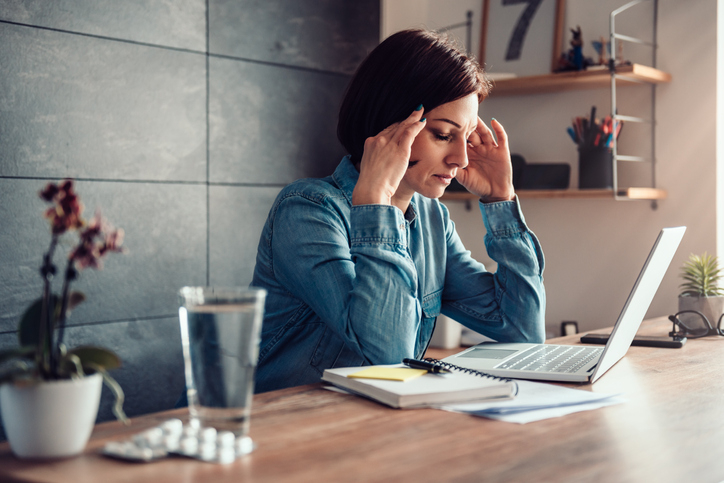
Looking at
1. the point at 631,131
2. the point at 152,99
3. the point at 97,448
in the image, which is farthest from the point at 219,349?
the point at 631,131

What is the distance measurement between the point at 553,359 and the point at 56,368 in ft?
2.85

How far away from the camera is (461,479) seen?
2.23 ft

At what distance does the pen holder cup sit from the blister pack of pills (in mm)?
1894

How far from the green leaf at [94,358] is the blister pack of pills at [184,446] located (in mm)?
81

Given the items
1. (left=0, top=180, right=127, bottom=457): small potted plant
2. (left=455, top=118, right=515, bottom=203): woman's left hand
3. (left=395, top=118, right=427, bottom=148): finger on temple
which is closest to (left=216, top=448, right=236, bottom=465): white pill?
(left=0, top=180, right=127, bottom=457): small potted plant

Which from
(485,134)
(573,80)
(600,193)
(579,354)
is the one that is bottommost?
(579,354)

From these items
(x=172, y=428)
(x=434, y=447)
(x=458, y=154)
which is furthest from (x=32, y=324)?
(x=458, y=154)

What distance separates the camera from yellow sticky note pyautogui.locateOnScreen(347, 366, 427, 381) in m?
1.03

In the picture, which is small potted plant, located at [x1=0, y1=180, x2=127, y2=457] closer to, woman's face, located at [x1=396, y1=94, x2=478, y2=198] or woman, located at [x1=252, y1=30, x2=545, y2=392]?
woman, located at [x1=252, y1=30, x2=545, y2=392]

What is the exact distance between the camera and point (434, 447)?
0.78 metres

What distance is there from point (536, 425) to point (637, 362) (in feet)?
1.82

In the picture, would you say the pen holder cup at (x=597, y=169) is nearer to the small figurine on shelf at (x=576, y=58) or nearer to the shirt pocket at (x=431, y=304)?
the small figurine on shelf at (x=576, y=58)

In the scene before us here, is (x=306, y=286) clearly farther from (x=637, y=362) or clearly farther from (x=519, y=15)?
(x=519, y=15)

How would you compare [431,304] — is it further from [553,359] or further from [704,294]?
[704,294]
